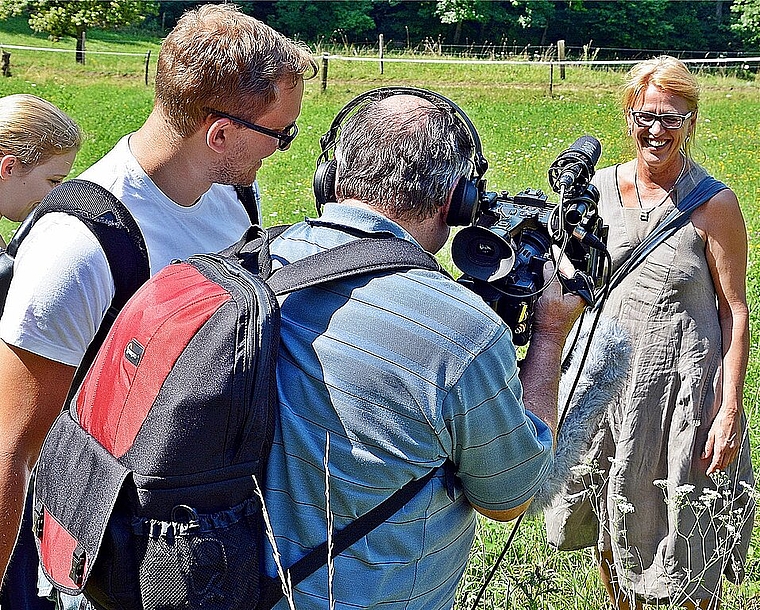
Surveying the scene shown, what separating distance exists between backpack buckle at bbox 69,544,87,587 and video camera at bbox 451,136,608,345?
927 millimetres

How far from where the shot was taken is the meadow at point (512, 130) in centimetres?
354

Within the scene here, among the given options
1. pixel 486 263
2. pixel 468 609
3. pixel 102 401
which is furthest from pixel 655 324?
pixel 102 401

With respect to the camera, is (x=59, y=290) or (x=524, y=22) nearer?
(x=59, y=290)

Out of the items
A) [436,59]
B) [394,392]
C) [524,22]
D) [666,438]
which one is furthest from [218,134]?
[524,22]

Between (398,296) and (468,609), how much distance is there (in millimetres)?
1927

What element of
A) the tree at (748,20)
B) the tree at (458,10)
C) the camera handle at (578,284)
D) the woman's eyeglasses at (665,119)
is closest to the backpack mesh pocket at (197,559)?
the camera handle at (578,284)

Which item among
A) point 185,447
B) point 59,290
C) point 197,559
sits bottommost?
point 197,559

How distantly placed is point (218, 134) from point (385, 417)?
0.90 metres

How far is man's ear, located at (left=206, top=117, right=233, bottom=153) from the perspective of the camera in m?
2.06

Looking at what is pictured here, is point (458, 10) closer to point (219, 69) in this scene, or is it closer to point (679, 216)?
point (679, 216)

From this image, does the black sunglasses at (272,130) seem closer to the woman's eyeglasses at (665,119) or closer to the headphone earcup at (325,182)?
the headphone earcup at (325,182)

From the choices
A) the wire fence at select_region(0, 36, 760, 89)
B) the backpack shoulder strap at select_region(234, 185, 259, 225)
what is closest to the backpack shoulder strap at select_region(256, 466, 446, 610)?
the backpack shoulder strap at select_region(234, 185, 259, 225)

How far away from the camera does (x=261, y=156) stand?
216 centimetres

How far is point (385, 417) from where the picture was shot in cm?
155
